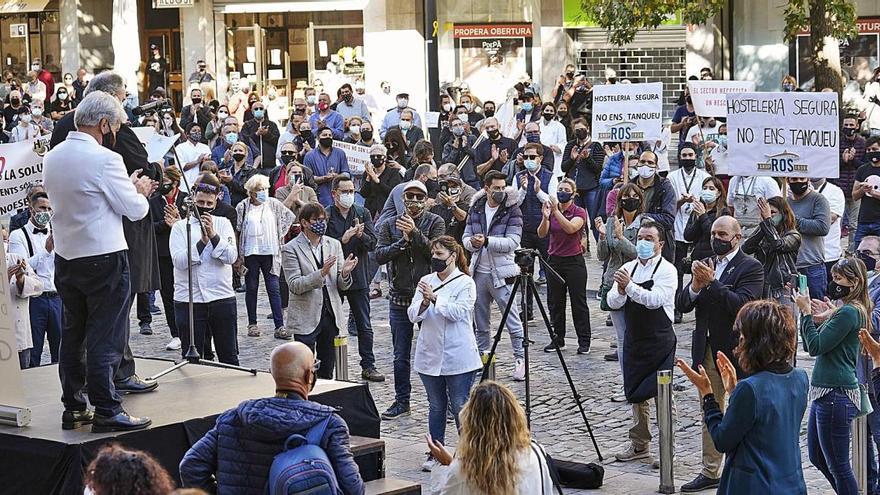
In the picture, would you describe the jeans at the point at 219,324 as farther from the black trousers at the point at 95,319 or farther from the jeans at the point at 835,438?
the jeans at the point at 835,438

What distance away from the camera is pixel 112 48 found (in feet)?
129

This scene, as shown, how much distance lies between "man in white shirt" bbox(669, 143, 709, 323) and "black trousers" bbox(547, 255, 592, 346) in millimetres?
1456

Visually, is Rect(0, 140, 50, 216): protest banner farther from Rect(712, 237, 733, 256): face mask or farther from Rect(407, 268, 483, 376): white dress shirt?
Rect(712, 237, 733, 256): face mask

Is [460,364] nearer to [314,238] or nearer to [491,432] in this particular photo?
[314,238]

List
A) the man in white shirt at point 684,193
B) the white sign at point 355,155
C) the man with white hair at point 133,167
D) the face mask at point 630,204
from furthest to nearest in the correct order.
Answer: the white sign at point 355,155, the man in white shirt at point 684,193, the face mask at point 630,204, the man with white hair at point 133,167

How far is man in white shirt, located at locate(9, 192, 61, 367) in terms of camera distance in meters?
12.9

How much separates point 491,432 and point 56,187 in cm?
295

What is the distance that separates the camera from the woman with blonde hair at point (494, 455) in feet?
20.5

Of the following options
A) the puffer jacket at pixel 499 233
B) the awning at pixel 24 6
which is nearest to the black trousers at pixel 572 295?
the puffer jacket at pixel 499 233

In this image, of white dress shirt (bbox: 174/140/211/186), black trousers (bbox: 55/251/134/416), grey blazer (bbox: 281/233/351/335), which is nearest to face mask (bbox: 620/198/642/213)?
grey blazer (bbox: 281/233/351/335)

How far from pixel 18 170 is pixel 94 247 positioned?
4.23m

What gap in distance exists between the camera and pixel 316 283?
12547mm

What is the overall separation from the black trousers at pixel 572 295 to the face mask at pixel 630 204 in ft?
3.34

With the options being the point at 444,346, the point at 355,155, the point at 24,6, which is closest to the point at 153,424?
the point at 444,346
